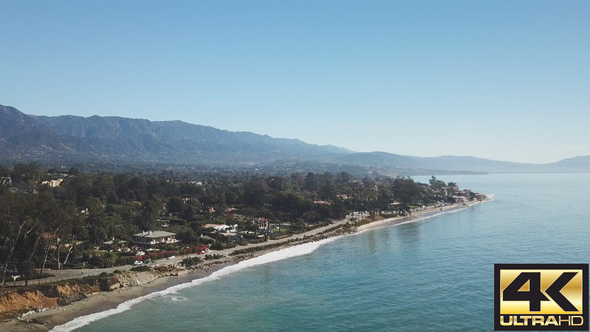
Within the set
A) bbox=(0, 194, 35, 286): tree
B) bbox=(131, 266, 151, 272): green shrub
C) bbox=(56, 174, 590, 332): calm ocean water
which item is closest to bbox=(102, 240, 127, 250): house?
bbox=(131, 266, 151, 272): green shrub

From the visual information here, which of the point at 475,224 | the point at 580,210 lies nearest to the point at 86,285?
the point at 475,224

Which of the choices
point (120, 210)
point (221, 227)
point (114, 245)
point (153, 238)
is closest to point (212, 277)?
point (153, 238)

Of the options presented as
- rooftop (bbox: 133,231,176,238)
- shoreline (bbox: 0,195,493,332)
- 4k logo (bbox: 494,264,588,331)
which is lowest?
shoreline (bbox: 0,195,493,332)

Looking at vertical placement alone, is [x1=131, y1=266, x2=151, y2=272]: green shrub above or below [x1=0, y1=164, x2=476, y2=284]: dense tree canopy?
below

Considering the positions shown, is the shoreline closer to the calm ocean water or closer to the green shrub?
the calm ocean water

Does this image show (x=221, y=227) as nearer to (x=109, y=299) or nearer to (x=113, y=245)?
(x=113, y=245)

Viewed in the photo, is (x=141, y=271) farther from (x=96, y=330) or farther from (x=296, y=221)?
(x=296, y=221)
